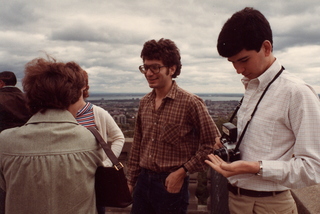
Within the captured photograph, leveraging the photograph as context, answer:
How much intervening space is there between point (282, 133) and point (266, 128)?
10cm

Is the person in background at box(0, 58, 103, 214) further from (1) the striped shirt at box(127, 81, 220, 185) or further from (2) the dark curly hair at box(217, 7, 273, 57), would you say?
(2) the dark curly hair at box(217, 7, 273, 57)

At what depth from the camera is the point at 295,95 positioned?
1.61m

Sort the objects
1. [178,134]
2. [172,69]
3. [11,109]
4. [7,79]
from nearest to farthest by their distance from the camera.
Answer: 1. [178,134]
2. [172,69]
3. [11,109]
4. [7,79]

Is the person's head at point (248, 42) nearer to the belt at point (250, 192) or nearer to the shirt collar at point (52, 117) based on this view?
the belt at point (250, 192)

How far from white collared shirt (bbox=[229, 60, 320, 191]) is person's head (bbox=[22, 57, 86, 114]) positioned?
1.26m

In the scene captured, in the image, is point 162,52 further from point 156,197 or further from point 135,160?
point 156,197

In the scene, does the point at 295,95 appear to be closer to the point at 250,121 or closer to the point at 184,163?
the point at 250,121

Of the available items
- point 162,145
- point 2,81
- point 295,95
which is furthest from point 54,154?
point 2,81

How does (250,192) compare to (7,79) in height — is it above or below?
below

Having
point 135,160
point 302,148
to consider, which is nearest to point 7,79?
point 135,160

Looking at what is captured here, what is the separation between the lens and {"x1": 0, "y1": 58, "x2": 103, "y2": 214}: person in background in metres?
1.68

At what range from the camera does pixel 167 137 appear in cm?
271

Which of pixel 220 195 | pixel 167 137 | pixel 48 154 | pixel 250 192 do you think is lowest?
pixel 220 195

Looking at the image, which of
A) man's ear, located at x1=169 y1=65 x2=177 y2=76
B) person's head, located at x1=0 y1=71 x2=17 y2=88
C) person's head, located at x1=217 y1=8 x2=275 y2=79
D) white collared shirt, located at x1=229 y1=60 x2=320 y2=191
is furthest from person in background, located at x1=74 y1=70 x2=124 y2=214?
person's head, located at x1=0 y1=71 x2=17 y2=88
